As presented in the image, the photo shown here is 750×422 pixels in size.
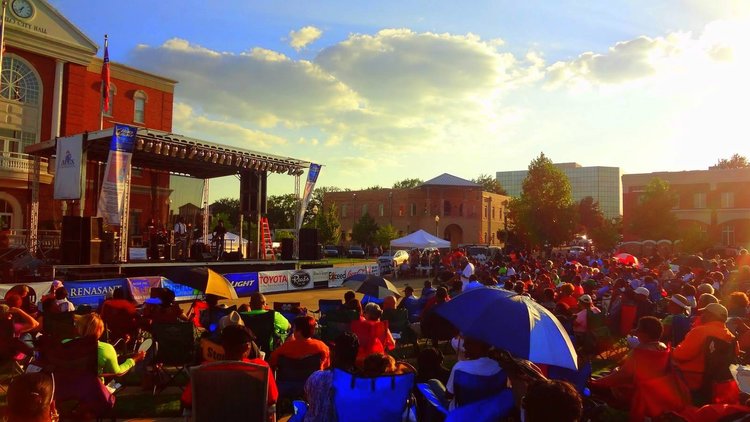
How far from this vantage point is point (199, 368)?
3.73 m

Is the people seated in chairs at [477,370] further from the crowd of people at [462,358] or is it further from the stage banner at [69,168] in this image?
the stage banner at [69,168]

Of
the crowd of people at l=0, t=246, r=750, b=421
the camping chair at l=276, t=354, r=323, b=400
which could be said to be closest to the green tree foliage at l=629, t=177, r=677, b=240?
the crowd of people at l=0, t=246, r=750, b=421

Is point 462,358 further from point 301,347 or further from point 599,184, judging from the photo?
point 599,184

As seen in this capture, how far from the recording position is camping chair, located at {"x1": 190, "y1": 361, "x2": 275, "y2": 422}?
374cm

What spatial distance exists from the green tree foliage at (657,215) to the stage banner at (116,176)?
40.9 meters

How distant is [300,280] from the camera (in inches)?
850

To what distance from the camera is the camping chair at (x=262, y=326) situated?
6809mm

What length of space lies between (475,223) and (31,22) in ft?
166

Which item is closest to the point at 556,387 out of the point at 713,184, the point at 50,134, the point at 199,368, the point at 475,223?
the point at 199,368

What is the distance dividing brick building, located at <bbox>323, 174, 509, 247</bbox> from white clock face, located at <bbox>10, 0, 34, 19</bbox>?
43757 millimetres

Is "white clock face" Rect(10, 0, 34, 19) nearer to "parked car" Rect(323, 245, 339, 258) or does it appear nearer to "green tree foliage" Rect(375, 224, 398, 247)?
"parked car" Rect(323, 245, 339, 258)

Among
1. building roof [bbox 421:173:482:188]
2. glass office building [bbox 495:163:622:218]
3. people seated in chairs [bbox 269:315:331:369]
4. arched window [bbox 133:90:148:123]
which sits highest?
glass office building [bbox 495:163:622:218]

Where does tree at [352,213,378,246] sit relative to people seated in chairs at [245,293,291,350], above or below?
above

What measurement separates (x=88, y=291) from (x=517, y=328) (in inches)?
475
